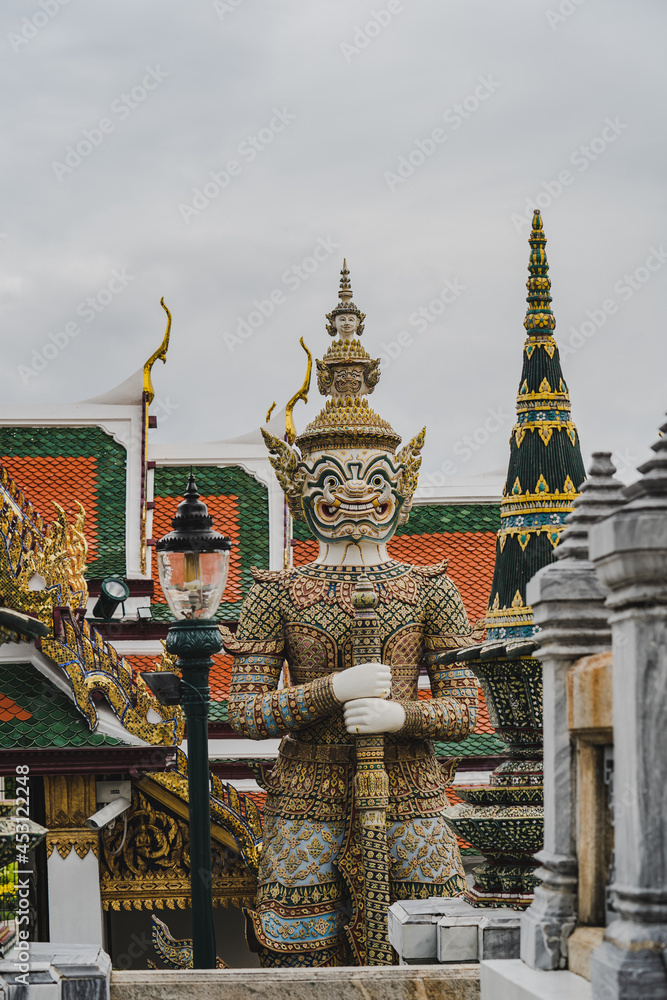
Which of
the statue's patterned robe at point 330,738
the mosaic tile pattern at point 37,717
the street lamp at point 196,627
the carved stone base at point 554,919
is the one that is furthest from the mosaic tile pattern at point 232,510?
the carved stone base at point 554,919

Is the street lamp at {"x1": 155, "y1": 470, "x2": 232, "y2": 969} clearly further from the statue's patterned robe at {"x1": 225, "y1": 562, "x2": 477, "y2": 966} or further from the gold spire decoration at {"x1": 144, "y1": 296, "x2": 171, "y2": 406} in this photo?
the gold spire decoration at {"x1": 144, "y1": 296, "x2": 171, "y2": 406}

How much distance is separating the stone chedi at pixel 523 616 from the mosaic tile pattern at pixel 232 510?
606 centimetres

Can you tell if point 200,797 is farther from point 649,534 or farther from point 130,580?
point 130,580

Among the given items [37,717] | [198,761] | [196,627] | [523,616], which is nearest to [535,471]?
[523,616]

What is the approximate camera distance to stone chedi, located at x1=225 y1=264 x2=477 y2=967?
775 cm

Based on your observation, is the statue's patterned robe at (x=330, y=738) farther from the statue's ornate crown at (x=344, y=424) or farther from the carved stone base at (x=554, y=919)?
the carved stone base at (x=554, y=919)

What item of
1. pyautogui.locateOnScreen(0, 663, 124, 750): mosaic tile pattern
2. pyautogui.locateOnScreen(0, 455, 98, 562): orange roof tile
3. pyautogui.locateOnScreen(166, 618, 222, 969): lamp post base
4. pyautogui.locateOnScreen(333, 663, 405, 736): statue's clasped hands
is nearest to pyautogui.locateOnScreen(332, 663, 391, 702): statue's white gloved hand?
pyautogui.locateOnScreen(333, 663, 405, 736): statue's clasped hands

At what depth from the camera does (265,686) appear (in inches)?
321

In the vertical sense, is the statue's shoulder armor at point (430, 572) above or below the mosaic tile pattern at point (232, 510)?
below

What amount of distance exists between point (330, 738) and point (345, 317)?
2.66 meters

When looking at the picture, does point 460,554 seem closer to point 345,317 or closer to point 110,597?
point 110,597

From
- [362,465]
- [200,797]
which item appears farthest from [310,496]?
[200,797]

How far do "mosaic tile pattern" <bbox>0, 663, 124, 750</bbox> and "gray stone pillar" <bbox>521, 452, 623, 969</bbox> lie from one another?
15.6ft

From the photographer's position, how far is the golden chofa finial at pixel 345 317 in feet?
29.0
